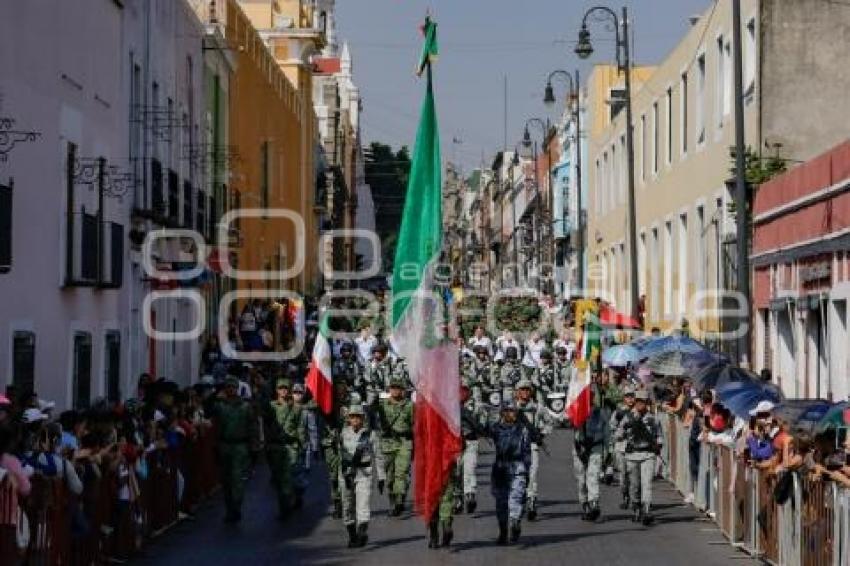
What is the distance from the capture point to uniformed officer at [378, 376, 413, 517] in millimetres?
20922

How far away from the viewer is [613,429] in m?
21.5

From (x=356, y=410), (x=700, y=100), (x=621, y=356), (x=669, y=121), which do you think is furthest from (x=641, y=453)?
(x=669, y=121)

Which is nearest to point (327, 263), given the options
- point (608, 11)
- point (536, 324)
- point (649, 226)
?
point (536, 324)

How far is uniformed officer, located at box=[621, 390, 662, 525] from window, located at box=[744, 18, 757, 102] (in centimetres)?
1127

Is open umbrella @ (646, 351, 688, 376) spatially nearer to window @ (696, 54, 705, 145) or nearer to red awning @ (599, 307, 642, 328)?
window @ (696, 54, 705, 145)

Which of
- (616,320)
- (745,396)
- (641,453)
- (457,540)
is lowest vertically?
(457,540)

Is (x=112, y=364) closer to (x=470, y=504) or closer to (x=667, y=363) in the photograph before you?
(x=470, y=504)

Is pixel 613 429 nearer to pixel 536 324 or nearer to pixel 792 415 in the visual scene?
pixel 792 415

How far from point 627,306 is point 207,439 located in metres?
27.6

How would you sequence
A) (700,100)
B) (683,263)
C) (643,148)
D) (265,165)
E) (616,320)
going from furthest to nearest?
(265,165)
(643,148)
(683,263)
(616,320)
(700,100)

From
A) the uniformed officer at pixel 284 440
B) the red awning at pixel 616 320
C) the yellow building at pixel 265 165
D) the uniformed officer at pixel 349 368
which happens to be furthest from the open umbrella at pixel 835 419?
the yellow building at pixel 265 165

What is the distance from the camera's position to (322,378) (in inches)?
914

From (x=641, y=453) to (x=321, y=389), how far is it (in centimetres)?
429

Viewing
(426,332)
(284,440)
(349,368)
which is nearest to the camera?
(426,332)
